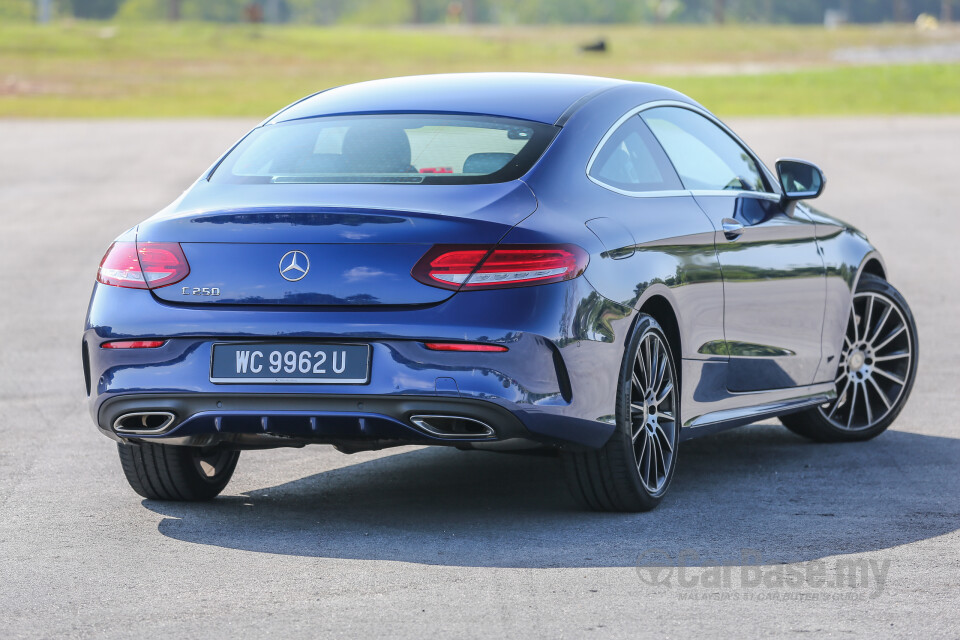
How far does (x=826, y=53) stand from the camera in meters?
76.4

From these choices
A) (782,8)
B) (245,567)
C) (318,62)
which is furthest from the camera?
(782,8)

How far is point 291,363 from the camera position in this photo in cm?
565

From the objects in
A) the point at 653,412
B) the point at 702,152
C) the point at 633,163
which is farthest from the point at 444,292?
the point at 702,152

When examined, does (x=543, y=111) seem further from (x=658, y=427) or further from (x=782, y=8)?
(x=782, y=8)

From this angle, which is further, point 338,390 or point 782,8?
point 782,8

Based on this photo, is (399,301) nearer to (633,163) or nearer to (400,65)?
(633,163)

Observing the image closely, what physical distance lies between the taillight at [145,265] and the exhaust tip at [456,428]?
99 cm

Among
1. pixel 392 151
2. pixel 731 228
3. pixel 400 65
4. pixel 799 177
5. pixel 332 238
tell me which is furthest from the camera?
pixel 400 65

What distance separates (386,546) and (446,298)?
2.92 feet

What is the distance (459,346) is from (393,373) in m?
0.23

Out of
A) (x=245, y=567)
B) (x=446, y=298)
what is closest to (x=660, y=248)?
(x=446, y=298)

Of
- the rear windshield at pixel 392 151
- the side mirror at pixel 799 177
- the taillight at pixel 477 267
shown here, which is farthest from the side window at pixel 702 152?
the taillight at pixel 477 267

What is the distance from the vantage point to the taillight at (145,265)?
5836 mm
